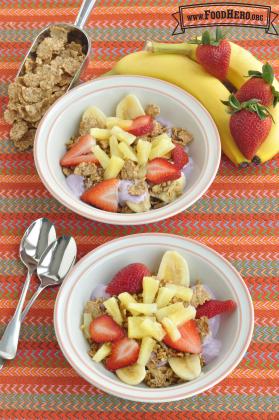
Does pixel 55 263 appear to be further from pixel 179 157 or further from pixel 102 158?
pixel 179 157

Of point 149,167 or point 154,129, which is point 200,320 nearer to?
point 149,167

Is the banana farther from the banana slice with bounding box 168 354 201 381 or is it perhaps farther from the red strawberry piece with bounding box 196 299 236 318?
the banana slice with bounding box 168 354 201 381

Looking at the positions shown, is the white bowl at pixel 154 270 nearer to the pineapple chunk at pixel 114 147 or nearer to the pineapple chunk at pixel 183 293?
the pineapple chunk at pixel 183 293

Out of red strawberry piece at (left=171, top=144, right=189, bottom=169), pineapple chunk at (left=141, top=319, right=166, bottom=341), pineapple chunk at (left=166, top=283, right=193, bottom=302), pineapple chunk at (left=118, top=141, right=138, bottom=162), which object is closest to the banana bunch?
red strawberry piece at (left=171, top=144, right=189, bottom=169)

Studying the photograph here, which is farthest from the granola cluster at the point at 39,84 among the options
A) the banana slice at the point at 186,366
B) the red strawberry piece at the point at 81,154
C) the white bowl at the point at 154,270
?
the banana slice at the point at 186,366

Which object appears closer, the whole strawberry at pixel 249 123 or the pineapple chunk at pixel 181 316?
the pineapple chunk at pixel 181 316

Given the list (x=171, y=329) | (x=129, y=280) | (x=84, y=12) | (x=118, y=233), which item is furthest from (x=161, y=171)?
(x=84, y=12)

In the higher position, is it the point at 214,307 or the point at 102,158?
the point at 102,158

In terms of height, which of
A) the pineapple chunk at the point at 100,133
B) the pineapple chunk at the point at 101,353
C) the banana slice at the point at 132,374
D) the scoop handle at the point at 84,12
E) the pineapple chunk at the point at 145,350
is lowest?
the banana slice at the point at 132,374
